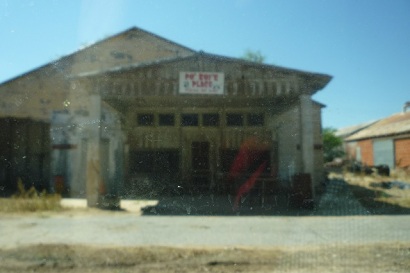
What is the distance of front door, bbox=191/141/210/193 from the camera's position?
1694 centimetres

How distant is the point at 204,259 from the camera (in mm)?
5633

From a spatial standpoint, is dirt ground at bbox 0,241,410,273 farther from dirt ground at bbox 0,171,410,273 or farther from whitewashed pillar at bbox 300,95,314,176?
whitewashed pillar at bbox 300,95,314,176

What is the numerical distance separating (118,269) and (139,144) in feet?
39.2

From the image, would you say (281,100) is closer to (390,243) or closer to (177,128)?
(177,128)

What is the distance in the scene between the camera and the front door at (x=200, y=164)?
667 inches

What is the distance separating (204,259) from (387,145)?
2933 cm

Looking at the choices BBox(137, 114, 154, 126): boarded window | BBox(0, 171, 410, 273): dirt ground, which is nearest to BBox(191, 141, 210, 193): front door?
BBox(137, 114, 154, 126): boarded window

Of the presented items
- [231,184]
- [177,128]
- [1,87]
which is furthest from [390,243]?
[1,87]

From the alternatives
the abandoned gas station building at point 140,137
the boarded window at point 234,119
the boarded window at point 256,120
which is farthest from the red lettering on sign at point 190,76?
the boarded window at point 256,120

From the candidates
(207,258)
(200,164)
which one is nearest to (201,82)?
(200,164)

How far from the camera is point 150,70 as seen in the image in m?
11.8

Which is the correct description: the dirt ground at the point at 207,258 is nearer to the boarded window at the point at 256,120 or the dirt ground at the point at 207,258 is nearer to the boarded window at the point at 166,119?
the boarded window at the point at 256,120

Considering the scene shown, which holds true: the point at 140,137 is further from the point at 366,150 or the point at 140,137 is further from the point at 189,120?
the point at 366,150

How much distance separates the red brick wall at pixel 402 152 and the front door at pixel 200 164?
18.0 metres
